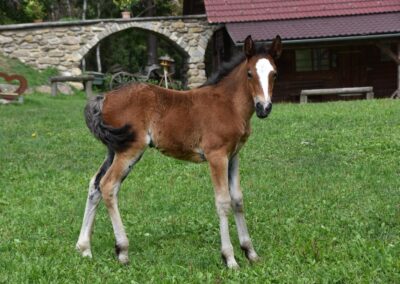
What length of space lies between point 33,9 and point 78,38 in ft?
38.4

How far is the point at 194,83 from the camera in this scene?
101 feet

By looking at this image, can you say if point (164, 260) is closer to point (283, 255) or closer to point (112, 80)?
Result: point (283, 255)

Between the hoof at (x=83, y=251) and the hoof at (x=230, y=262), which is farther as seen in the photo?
the hoof at (x=83, y=251)

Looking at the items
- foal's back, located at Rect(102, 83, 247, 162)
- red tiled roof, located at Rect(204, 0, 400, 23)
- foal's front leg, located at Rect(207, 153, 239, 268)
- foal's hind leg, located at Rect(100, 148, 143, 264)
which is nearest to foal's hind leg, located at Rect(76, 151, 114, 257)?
foal's hind leg, located at Rect(100, 148, 143, 264)

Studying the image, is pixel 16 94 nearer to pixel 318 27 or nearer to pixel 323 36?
pixel 323 36

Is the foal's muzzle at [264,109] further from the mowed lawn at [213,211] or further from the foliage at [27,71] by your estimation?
the foliage at [27,71]

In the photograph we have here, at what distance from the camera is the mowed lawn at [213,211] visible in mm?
5234

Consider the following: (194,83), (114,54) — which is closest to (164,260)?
(194,83)

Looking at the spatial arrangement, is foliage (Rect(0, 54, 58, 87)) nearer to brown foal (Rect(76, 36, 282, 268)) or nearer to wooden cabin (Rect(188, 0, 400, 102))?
wooden cabin (Rect(188, 0, 400, 102))

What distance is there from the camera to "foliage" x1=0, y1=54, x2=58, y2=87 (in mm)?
26938

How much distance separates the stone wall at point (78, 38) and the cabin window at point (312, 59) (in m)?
4.47

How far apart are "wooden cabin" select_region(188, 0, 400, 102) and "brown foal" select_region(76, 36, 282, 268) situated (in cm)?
1913

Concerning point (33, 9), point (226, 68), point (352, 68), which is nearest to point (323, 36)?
point (352, 68)

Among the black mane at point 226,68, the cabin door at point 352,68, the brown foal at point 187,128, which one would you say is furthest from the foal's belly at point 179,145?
the cabin door at point 352,68
